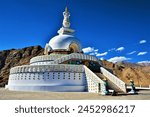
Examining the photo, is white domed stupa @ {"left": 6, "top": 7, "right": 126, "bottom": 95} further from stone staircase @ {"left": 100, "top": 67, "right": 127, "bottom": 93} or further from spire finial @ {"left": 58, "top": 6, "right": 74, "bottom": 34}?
spire finial @ {"left": 58, "top": 6, "right": 74, "bottom": 34}

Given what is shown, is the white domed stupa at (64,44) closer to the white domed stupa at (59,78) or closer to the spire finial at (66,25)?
the spire finial at (66,25)

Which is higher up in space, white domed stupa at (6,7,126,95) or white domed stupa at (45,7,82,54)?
white domed stupa at (45,7,82,54)

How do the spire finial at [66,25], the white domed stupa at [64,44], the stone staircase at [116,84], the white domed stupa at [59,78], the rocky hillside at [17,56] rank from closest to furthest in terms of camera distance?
the stone staircase at [116,84] < the white domed stupa at [59,78] < the white domed stupa at [64,44] < the spire finial at [66,25] < the rocky hillside at [17,56]

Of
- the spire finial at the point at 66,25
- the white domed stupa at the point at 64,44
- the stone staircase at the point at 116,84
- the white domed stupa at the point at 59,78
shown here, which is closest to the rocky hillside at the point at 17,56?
the spire finial at the point at 66,25

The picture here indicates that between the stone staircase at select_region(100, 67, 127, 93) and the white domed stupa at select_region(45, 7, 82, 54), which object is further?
the white domed stupa at select_region(45, 7, 82, 54)

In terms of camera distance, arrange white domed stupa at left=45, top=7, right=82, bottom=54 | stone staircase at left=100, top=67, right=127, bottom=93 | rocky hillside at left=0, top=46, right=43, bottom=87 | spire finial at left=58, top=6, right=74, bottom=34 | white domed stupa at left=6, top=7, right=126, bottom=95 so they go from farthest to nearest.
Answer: rocky hillside at left=0, top=46, right=43, bottom=87 < spire finial at left=58, top=6, right=74, bottom=34 < white domed stupa at left=45, top=7, right=82, bottom=54 < white domed stupa at left=6, top=7, right=126, bottom=95 < stone staircase at left=100, top=67, right=127, bottom=93

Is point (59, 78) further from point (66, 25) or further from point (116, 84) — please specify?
point (66, 25)

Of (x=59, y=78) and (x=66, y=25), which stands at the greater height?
(x=66, y=25)

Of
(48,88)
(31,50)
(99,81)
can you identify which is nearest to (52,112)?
(99,81)

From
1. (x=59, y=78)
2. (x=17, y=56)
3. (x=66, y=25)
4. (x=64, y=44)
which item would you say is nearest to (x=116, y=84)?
(x=59, y=78)

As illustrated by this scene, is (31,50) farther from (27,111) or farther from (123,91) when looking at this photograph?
(27,111)

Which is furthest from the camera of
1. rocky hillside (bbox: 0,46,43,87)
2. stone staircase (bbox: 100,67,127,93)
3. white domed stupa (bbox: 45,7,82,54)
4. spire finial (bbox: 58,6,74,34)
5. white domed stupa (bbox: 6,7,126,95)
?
rocky hillside (bbox: 0,46,43,87)

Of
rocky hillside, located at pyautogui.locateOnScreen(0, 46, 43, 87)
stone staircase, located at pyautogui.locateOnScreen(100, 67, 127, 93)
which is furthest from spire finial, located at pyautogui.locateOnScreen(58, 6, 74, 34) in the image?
rocky hillside, located at pyautogui.locateOnScreen(0, 46, 43, 87)

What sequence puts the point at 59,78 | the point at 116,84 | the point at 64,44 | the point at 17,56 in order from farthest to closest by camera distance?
the point at 17,56 < the point at 64,44 < the point at 59,78 < the point at 116,84
